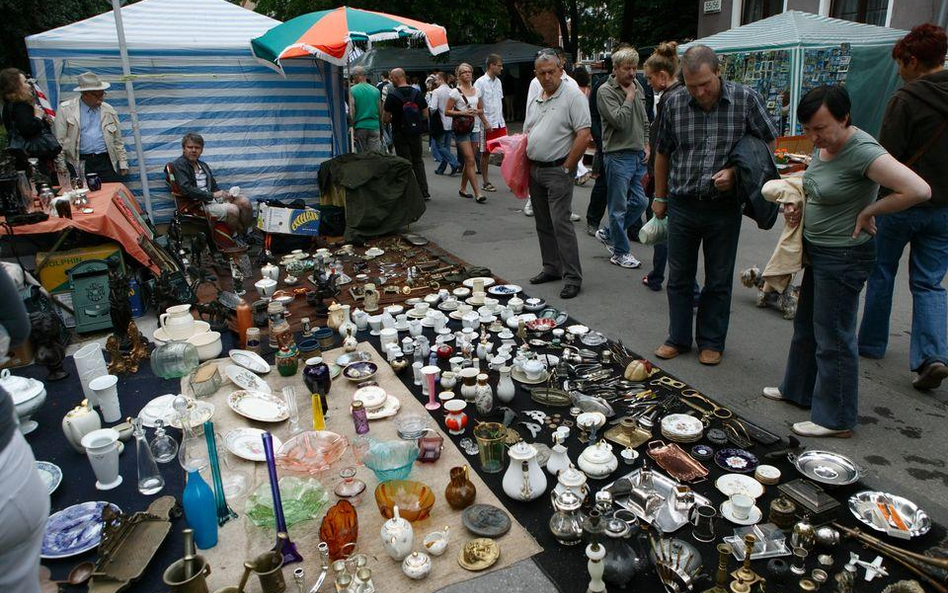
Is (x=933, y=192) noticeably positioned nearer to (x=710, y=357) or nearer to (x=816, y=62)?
(x=710, y=357)

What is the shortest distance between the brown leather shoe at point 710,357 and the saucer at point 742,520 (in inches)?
58.8

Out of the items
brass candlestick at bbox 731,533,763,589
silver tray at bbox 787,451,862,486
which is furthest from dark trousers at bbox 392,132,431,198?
brass candlestick at bbox 731,533,763,589

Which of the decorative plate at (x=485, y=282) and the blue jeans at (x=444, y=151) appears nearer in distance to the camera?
the decorative plate at (x=485, y=282)

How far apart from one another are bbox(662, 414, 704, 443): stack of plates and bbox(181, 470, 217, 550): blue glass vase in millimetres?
2104

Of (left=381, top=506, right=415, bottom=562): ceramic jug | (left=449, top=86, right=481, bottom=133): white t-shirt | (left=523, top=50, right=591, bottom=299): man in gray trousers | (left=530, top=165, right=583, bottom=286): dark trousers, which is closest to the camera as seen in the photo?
(left=381, top=506, right=415, bottom=562): ceramic jug

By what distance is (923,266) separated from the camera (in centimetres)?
339

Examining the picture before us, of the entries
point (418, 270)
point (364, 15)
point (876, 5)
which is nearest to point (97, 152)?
point (364, 15)

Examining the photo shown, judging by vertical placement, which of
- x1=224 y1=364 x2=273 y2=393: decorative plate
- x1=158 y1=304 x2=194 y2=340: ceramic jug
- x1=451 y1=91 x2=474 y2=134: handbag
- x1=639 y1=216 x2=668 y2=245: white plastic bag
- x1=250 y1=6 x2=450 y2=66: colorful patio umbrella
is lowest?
x1=224 y1=364 x2=273 y2=393: decorative plate

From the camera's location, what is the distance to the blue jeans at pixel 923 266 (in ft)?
10.9

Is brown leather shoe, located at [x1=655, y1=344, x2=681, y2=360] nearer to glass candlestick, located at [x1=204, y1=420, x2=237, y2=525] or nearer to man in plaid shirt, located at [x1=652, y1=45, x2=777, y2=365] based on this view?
man in plaid shirt, located at [x1=652, y1=45, x2=777, y2=365]

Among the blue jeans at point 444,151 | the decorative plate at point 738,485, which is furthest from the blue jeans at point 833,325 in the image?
the blue jeans at point 444,151

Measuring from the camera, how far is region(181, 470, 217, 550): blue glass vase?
2.32 m

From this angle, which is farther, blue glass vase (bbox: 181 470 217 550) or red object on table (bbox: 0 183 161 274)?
red object on table (bbox: 0 183 161 274)

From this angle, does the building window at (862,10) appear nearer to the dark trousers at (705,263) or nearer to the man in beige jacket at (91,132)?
the dark trousers at (705,263)
